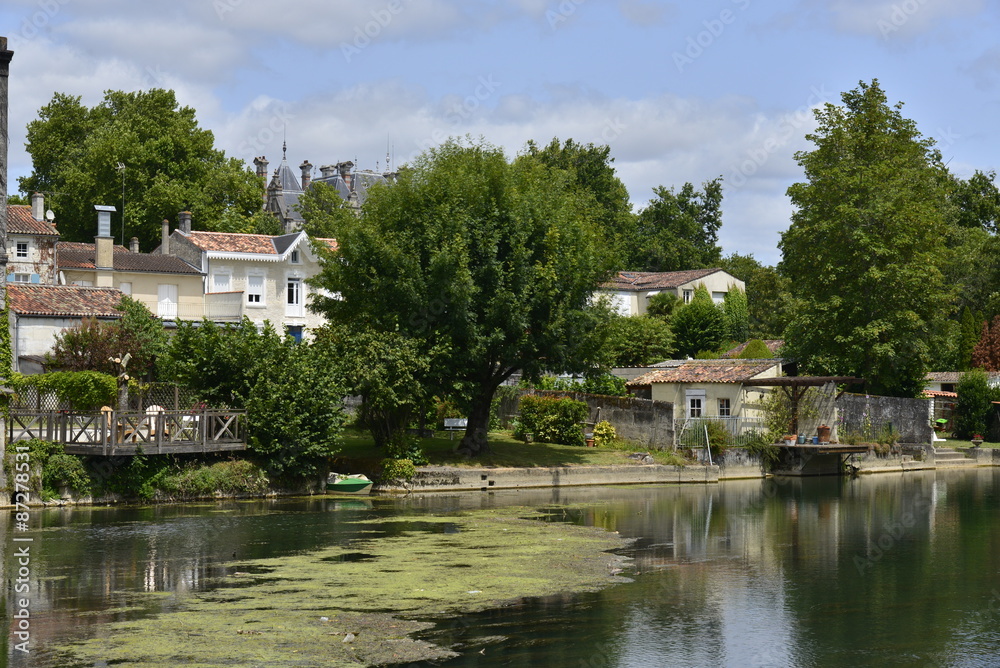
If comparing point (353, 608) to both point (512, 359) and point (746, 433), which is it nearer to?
point (512, 359)

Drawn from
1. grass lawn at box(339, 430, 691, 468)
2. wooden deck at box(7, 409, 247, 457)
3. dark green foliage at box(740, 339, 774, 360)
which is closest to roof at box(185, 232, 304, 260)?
grass lawn at box(339, 430, 691, 468)

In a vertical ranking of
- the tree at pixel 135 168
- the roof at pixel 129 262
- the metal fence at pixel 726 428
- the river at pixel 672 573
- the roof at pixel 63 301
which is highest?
the tree at pixel 135 168

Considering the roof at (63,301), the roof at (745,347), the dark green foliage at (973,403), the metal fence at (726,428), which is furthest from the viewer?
the roof at (745,347)

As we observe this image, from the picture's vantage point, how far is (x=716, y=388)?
163ft

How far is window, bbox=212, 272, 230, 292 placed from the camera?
226 ft

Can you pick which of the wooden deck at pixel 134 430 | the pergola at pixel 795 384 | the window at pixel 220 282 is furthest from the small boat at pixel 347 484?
the window at pixel 220 282

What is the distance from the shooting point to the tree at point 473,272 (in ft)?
131

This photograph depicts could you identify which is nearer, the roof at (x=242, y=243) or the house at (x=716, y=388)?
the house at (x=716, y=388)

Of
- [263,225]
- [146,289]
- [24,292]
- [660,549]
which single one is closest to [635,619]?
[660,549]

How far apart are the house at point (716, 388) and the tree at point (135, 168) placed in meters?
45.0

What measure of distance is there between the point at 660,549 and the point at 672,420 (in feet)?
66.7

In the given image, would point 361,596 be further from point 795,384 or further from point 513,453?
point 795,384

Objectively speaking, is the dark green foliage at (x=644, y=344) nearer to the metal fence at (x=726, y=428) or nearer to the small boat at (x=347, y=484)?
the metal fence at (x=726, y=428)

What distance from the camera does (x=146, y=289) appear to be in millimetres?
66688
